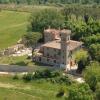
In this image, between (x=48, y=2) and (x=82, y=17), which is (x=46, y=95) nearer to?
(x=82, y=17)

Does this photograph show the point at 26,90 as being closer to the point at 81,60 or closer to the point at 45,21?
the point at 81,60

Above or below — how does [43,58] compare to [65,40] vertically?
below

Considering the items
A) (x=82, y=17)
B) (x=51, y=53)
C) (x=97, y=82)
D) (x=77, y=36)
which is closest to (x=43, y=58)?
(x=51, y=53)

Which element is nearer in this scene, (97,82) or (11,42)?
(97,82)

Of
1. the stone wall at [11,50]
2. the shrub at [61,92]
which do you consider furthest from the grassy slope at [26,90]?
the stone wall at [11,50]

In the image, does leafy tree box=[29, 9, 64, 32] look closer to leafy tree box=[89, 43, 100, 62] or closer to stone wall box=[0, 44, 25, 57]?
stone wall box=[0, 44, 25, 57]

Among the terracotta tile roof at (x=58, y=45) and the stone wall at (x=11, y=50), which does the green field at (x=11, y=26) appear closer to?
the stone wall at (x=11, y=50)
